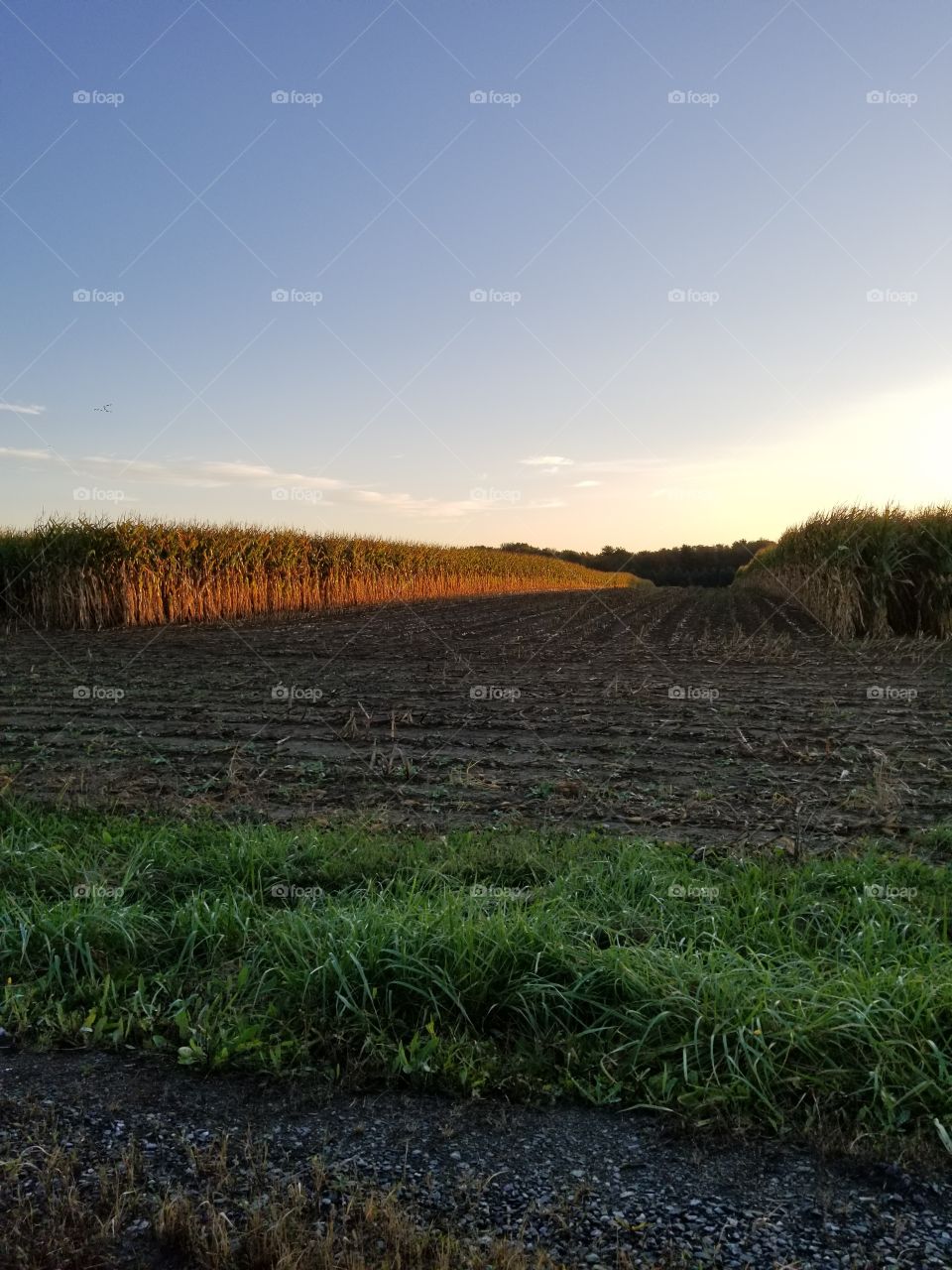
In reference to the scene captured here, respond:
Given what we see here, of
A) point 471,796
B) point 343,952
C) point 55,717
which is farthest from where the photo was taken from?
point 55,717

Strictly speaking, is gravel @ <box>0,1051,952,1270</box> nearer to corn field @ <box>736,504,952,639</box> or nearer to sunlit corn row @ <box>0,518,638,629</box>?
corn field @ <box>736,504,952,639</box>

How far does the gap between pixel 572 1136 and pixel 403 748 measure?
5.25 metres

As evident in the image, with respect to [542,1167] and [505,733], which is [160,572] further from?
[542,1167]

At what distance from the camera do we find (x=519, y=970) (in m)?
3.79

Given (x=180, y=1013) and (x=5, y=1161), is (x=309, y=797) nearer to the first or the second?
A: (x=180, y=1013)

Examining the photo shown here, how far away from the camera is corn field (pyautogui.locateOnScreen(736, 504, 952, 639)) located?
1783 centimetres

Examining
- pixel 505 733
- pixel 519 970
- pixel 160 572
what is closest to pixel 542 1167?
pixel 519 970

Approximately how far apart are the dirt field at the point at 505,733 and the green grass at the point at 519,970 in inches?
41.6

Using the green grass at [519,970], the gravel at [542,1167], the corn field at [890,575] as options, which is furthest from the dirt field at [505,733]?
the gravel at [542,1167]

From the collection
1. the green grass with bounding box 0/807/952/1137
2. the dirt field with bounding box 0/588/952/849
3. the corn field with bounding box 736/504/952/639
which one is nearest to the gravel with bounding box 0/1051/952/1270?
the green grass with bounding box 0/807/952/1137

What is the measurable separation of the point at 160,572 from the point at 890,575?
15416mm

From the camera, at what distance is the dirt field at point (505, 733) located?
20.7 ft

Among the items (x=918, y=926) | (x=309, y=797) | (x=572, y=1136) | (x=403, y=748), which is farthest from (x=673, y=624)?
(x=572, y=1136)

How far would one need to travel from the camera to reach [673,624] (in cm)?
2266
